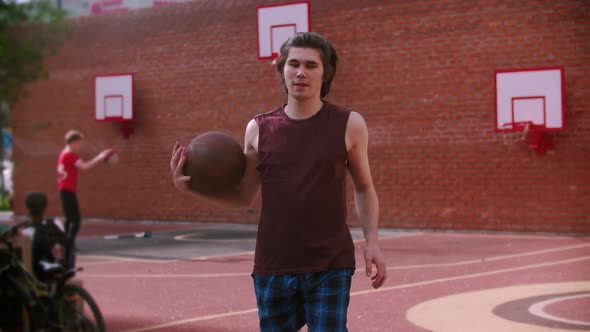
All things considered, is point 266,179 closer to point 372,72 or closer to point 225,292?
point 225,292

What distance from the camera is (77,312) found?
5.27m

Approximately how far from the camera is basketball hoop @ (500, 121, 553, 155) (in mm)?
13188

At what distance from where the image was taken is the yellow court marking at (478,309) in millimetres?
6758

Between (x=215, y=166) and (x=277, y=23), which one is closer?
(x=215, y=166)

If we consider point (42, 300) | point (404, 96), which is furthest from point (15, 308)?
point (404, 96)

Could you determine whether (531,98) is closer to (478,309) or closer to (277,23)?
(277,23)

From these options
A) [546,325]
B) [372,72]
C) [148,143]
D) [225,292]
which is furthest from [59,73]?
[546,325]

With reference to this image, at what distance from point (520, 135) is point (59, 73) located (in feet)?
37.2

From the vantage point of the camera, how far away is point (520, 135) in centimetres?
1373

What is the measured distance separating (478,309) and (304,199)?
4544mm

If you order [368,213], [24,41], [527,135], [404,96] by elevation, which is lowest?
[368,213]

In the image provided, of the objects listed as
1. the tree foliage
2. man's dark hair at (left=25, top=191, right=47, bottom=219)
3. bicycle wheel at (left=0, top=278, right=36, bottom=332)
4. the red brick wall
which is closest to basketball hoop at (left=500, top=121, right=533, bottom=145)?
the red brick wall

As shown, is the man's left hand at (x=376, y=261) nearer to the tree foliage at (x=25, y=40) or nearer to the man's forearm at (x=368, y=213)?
the man's forearm at (x=368, y=213)

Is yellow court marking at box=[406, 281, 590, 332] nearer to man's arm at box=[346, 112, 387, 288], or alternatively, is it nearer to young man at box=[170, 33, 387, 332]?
man's arm at box=[346, 112, 387, 288]
